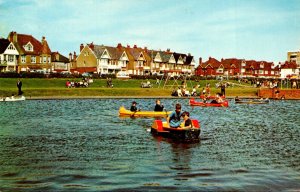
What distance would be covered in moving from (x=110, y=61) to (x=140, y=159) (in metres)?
99.6

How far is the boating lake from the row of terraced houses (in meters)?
64.8

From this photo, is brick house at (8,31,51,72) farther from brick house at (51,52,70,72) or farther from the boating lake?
the boating lake

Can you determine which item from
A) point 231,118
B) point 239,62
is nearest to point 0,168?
point 231,118

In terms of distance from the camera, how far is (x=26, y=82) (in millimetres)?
67812

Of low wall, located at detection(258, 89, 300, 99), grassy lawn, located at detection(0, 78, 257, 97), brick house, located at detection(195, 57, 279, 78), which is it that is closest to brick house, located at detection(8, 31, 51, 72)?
grassy lawn, located at detection(0, 78, 257, 97)

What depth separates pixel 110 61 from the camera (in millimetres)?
115750

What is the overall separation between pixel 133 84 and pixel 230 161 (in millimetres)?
62297

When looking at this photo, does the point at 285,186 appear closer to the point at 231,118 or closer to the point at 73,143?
the point at 73,143

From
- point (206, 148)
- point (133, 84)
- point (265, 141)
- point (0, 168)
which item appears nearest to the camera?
point (0, 168)

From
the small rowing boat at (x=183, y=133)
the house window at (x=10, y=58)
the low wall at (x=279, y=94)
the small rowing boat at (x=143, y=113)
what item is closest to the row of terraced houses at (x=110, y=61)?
the house window at (x=10, y=58)

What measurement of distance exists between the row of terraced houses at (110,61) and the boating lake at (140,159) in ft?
212

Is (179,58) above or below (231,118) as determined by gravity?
above

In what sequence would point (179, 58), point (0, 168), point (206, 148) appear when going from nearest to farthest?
1. point (0, 168)
2. point (206, 148)
3. point (179, 58)

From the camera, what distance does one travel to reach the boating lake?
13547 millimetres
